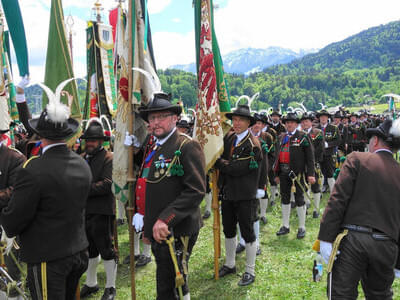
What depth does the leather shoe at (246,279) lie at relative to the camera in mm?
5704

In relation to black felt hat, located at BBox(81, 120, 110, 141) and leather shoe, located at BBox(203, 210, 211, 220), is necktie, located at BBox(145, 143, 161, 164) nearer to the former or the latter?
black felt hat, located at BBox(81, 120, 110, 141)

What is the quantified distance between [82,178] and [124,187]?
1381mm

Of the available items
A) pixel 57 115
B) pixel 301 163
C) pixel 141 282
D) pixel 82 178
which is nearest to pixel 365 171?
pixel 82 178

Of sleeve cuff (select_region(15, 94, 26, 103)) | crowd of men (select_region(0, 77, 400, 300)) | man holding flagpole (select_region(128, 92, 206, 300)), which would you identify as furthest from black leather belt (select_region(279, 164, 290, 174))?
sleeve cuff (select_region(15, 94, 26, 103))

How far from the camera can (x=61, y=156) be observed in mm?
3230

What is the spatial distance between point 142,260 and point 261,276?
224 cm

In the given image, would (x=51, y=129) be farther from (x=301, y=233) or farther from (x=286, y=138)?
(x=301, y=233)

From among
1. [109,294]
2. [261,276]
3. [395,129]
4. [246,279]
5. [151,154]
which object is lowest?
[261,276]

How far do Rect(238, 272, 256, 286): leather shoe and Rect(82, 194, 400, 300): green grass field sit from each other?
8 centimetres

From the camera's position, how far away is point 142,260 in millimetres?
6660

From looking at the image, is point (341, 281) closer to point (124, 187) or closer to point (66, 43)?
point (124, 187)

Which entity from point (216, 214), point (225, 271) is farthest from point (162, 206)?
point (225, 271)

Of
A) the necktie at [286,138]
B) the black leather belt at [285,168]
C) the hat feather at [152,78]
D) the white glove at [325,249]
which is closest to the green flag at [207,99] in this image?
the hat feather at [152,78]

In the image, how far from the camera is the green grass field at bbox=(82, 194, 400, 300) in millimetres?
5473
